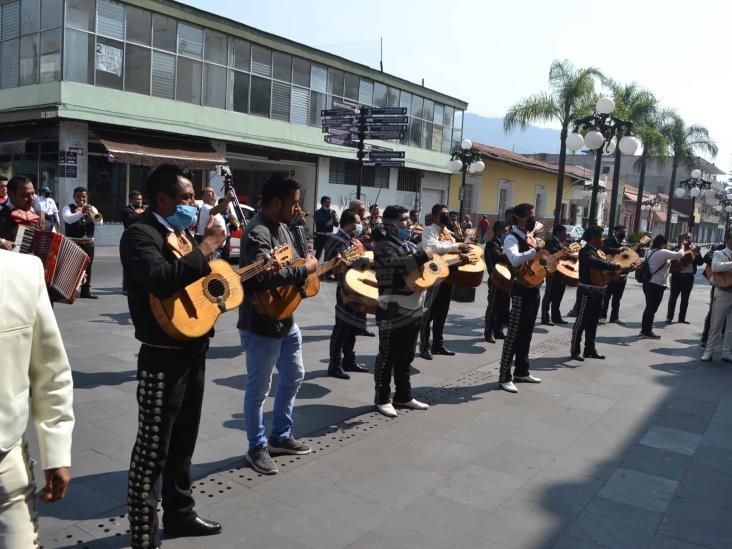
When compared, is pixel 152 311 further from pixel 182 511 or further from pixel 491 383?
pixel 491 383

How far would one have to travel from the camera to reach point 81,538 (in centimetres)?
339

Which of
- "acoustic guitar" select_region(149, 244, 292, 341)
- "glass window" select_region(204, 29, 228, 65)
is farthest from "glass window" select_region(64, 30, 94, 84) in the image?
"acoustic guitar" select_region(149, 244, 292, 341)

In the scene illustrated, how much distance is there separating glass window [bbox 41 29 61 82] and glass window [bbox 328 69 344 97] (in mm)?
11293

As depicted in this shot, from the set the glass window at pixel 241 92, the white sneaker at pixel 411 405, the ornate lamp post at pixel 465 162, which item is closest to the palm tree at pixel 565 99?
the ornate lamp post at pixel 465 162

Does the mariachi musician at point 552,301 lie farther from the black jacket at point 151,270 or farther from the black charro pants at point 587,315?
the black jacket at point 151,270

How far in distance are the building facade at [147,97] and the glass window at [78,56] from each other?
3 cm

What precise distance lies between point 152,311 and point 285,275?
109 cm

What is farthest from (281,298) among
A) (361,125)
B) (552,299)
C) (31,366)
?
(361,125)

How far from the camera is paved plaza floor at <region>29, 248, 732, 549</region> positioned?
372 cm

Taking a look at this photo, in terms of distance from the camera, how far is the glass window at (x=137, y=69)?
1931 centimetres

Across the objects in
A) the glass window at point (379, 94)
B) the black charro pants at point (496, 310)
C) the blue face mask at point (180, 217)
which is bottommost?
the black charro pants at point (496, 310)

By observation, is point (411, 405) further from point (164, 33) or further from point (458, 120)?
point (458, 120)

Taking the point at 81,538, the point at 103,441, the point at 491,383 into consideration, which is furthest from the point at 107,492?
the point at 491,383

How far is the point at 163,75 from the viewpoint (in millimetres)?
20375
